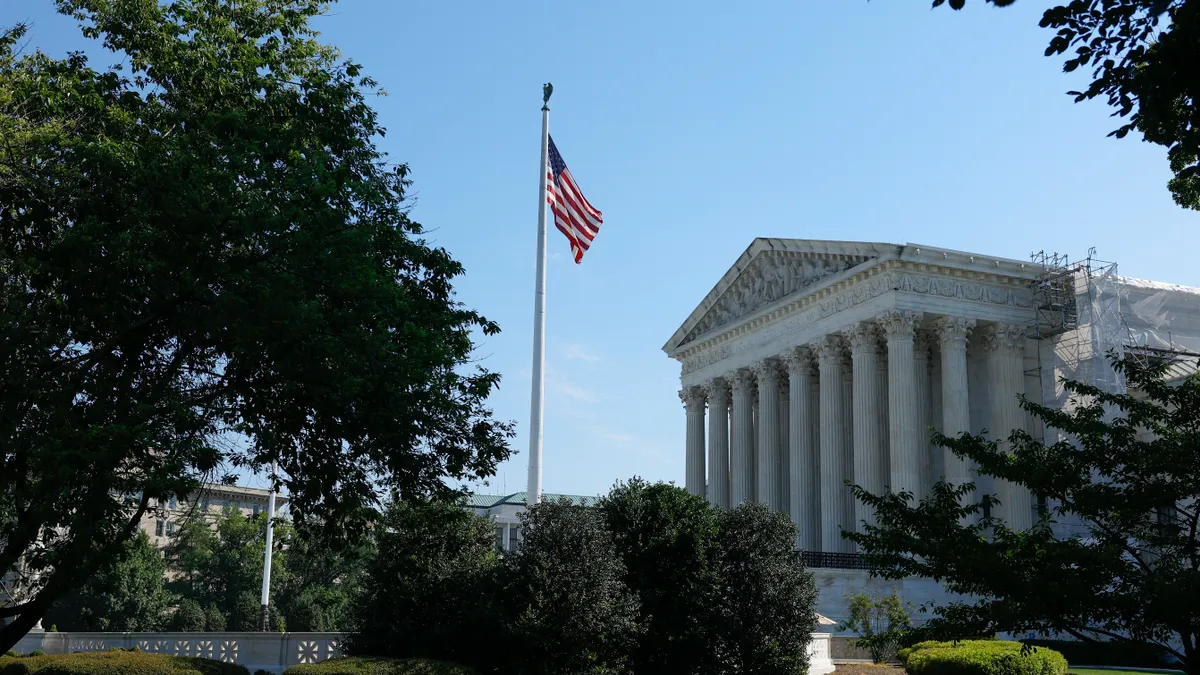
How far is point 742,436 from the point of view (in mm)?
65688

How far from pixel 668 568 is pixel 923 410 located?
90.5 feet

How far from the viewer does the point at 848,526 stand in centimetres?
5628

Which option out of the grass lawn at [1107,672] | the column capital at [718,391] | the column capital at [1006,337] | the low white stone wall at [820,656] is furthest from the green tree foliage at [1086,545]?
the column capital at [718,391]

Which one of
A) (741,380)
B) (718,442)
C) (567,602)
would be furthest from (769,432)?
(567,602)

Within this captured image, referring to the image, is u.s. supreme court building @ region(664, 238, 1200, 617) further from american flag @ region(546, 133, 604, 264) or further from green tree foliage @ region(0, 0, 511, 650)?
green tree foliage @ region(0, 0, 511, 650)

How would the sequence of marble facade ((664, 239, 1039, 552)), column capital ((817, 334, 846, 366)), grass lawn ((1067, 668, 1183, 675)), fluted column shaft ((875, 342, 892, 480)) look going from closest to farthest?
grass lawn ((1067, 668, 1183, 675)), marble facade ((664, 239, 1039, 552)), fluted column shaft ((875, 342, 892, 480)), column capital ((817, 334, 846, 366))

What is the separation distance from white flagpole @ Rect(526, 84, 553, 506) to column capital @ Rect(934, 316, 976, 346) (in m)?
Answer: 24.9

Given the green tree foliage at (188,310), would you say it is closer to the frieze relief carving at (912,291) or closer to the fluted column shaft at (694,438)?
the frieze relief carving at (912,291)

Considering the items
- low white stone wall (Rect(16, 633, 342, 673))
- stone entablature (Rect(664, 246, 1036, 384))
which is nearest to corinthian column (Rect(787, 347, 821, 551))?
stone entablature (Rect(664, 246, 1036, 384))

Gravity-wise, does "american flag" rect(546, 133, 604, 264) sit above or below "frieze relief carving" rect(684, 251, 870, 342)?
below

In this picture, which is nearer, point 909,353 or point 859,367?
point 909,353

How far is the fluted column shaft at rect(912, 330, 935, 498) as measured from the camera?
174 feet

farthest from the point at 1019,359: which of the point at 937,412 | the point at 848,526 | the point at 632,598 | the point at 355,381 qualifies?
the point at 355,381

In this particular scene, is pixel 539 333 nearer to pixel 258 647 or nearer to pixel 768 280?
pixel 258 647
